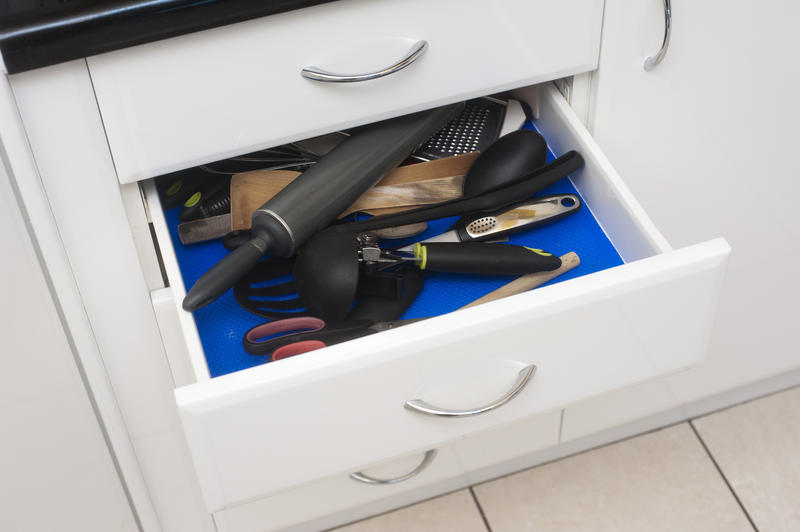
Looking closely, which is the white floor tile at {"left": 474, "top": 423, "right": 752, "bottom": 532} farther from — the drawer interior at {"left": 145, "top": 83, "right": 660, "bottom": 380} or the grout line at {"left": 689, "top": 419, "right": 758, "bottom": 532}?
the drawer interior at {"left": 145, "top": 83, "right": 660, "bottom": 380}

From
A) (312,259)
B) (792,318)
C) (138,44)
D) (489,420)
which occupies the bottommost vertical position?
(792,318)

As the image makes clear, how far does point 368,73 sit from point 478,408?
322 millimetres

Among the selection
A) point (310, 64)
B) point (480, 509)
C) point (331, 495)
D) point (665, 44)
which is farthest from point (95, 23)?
point (480, 509)

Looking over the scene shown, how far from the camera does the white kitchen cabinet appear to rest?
0.72 metres

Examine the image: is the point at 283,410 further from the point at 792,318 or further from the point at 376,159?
the point at 792,318

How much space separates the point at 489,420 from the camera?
817 millimetres

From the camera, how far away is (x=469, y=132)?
3.37 feet

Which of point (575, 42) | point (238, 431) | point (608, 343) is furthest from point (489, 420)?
point (575, 42)

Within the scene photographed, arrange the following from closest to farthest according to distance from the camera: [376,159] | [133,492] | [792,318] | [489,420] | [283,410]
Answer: [283,410] → [489,420] → [376,159] → [133,492] → [792,318]

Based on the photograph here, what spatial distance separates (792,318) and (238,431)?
867 mm

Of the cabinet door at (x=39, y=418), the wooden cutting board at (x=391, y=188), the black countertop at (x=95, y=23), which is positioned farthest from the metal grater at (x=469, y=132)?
the cabinet door at (x=39, y=418)

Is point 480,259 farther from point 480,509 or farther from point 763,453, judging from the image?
point 763,453

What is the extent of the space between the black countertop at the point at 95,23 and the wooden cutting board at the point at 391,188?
22 centimetres

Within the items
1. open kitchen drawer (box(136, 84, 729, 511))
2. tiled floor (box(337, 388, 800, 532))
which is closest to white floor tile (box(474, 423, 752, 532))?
tiled floor (box(337, 388, 800, 532))
